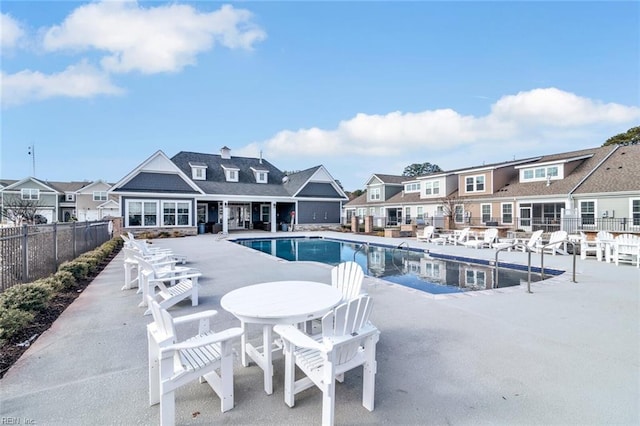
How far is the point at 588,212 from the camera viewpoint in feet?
53.8

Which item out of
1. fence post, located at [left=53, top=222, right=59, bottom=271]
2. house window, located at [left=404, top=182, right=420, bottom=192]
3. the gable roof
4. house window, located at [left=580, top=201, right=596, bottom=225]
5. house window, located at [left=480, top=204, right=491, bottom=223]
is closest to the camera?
fence post, located at [left=53, top=222, right=59, bottom=271]

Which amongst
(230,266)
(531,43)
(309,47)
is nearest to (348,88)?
(309,47)

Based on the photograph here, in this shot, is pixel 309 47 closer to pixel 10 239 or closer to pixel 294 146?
pixel 10 239

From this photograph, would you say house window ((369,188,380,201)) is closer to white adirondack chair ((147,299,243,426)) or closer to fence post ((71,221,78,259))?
fence post ((71,221,78,259))

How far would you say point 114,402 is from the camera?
Answer: 2.56m

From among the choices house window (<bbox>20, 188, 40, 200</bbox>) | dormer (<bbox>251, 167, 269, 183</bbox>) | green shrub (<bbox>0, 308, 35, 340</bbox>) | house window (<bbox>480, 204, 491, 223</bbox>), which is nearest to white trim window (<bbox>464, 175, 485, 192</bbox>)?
house window (<bbox>480, 204, 491, 223</bbox>)

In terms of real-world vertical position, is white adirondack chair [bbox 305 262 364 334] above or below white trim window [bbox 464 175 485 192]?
below

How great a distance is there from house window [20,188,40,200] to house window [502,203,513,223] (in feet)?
153

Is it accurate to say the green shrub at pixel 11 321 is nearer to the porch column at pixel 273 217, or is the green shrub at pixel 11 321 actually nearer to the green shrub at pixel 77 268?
the green shrub at pixel 77 268

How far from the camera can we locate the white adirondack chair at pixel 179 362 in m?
2.22

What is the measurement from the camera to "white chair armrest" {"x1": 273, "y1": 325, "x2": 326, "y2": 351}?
226cm

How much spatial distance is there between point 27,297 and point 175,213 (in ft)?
56.8

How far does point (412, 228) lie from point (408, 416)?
19.3 metres

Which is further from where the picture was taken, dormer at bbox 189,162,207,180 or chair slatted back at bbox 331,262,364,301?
dormer at bbox 189,162,207,180
